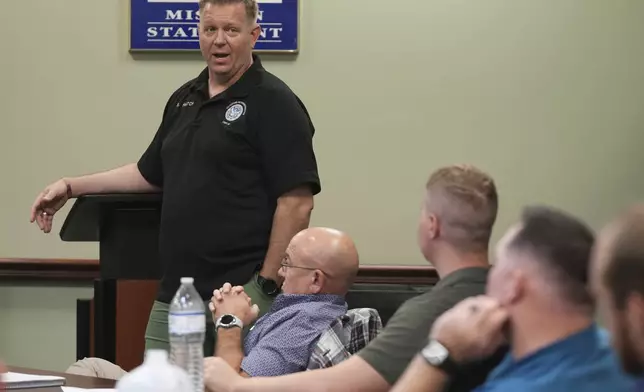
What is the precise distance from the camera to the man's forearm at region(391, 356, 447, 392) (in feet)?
4.83

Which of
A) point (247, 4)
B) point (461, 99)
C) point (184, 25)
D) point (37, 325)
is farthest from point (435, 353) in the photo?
point (37, 325)

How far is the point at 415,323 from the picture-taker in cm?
168

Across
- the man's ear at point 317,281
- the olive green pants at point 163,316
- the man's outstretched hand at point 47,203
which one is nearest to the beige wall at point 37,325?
the man's outstretched hand at point 47,203

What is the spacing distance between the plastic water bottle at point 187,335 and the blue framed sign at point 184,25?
2414mm

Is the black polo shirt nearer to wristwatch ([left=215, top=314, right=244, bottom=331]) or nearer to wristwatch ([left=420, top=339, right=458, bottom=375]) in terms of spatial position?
wristwatch ([left=215, top=314, right=244, bottom=331])

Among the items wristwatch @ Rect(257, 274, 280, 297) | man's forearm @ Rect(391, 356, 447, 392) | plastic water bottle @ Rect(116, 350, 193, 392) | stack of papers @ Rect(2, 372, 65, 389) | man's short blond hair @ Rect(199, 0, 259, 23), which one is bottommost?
stack of papers @ Rect(2, 372, 65, 389)

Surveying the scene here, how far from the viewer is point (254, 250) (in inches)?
104

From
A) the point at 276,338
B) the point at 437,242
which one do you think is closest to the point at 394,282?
the point at 276,338

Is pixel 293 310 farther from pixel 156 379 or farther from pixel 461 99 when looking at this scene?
pixel 461 99

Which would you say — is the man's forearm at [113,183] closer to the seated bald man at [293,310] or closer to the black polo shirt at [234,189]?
the black polo shirt at [234,189]

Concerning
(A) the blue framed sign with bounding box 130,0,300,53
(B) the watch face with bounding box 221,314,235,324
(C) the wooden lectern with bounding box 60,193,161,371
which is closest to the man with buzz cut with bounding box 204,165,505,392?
(B) the watch face with bounding box 221,314,235,324

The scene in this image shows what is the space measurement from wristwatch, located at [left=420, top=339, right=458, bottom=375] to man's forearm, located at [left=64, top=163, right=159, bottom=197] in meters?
1.63

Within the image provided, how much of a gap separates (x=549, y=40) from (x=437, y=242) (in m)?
2.42

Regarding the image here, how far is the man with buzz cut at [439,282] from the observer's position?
1660 mm
